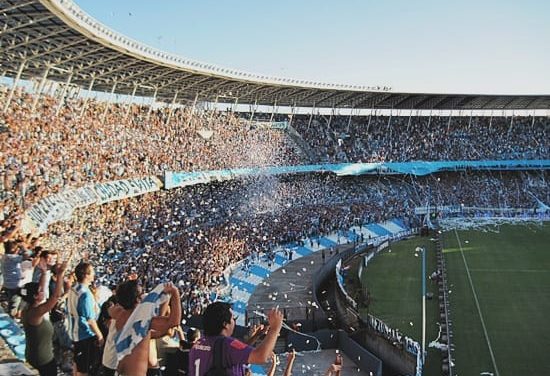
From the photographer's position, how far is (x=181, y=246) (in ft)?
79.3

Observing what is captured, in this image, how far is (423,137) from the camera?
5641cm

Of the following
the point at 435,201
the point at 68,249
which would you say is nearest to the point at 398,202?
the point at 435,201

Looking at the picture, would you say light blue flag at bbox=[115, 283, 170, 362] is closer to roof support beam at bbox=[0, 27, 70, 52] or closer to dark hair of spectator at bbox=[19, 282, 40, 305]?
dark hair of spectator at bbox=[19, 282, 40, 305]

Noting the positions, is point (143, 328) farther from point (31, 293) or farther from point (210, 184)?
point (210, 184)

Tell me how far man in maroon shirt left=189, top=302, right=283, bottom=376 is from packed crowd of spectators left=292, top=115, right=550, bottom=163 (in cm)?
4691

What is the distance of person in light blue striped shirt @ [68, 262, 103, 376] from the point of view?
5.46 metres

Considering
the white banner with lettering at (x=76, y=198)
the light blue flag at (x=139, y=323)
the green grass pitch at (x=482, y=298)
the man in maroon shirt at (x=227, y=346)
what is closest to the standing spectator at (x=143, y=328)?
the light blue flag at (x=139, y=323)

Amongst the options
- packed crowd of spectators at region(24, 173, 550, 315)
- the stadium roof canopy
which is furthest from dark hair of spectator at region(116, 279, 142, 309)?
the stadium roof canopy

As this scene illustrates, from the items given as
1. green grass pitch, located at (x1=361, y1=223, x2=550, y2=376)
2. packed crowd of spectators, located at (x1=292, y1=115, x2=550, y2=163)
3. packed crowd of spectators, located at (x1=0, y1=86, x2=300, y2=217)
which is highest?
packed crowd of spectators, located at (x1=292, y1=115, x2=550, y2=163)

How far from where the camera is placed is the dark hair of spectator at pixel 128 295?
4293 millimetres

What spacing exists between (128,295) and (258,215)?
3124 cm

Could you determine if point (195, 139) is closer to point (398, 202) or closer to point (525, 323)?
point (398, 202)

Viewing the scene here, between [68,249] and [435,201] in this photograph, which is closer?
[68,249]

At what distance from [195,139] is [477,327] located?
79.7 feet
